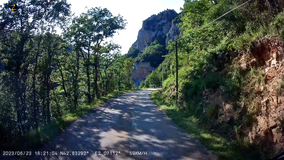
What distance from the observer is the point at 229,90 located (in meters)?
8.08

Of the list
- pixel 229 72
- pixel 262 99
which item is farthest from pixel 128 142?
pixel 229 72

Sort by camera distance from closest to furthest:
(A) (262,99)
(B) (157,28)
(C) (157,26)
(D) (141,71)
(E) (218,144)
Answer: (A) (262,99) < (E) (218,144) < (D) (141,71) < (B) (157,28) < (C) (157,26)

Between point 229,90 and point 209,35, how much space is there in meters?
5.98

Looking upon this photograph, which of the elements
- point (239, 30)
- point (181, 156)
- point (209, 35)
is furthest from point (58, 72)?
point (181, 156)

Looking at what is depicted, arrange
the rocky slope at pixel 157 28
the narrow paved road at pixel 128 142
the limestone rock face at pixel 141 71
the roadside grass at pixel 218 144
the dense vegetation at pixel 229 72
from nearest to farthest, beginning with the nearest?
the roadside grass at pixel 218 144, the narrow paved road at pixel 128 142, the dense vegetation at pixel 229 72, the limestone rock face at pixel 141 71, the rocky slope at pixel 157 28

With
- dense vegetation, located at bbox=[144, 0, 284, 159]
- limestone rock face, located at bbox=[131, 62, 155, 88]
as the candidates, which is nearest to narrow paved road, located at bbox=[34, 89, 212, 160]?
dense vegetation, located at bbox=[144, 0, 284, 159]

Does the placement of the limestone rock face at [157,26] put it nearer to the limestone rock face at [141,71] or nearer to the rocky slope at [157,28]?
the rocky slope at [157,28]

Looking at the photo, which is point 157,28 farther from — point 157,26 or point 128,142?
point 128,142

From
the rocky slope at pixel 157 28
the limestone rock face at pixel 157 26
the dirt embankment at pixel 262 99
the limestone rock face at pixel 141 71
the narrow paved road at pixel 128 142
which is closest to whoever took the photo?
the dirt embankment at pixel 262 99

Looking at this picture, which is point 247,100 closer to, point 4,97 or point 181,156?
point 181,156

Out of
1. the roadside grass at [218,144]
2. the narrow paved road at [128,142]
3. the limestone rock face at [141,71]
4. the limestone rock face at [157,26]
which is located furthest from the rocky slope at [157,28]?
the roadside grass at [218,144]

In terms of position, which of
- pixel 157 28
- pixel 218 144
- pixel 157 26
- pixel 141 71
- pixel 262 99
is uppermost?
pixel 157 26

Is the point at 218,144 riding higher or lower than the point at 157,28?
lower

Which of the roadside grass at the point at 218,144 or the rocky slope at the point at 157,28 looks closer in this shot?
the roadside grass at the point at 218,144
